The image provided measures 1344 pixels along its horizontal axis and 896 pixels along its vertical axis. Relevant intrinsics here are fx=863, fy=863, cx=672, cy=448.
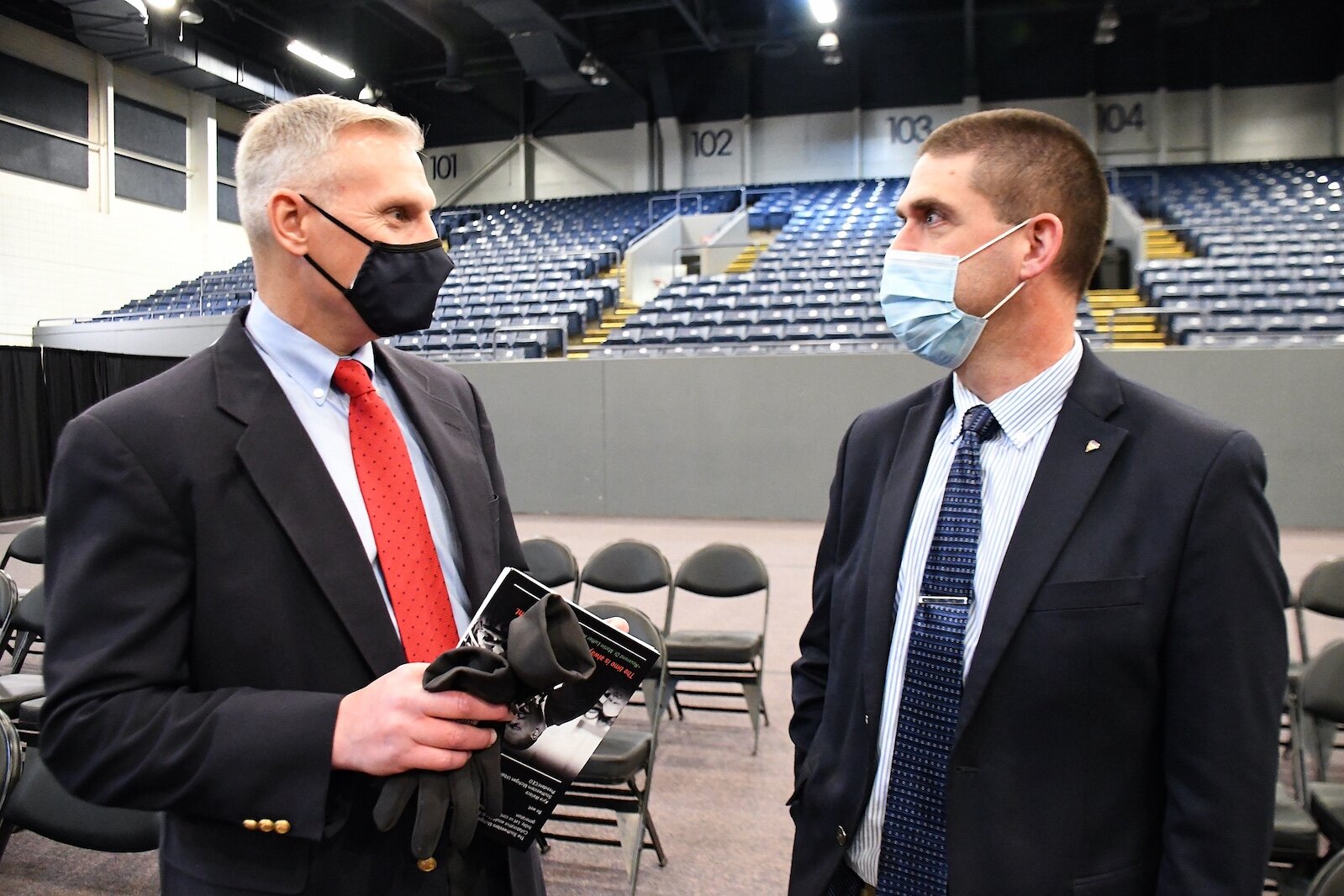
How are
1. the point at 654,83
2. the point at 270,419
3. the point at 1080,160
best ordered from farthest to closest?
the point at 654,83 → the point at 1080,160 → the point at 270,419

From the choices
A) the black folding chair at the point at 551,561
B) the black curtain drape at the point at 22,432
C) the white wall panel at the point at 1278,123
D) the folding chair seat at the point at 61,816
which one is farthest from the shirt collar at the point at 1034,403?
the white wall panel at the point at 1278,123

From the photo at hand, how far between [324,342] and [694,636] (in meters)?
3.19

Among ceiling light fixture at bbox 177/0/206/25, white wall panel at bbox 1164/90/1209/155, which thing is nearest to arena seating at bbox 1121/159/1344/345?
white wall panel at bbox 1164/90/1209/155

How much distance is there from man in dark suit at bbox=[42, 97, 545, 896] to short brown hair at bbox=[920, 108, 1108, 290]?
87 centimetres

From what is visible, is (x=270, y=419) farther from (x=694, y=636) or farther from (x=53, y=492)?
(x=694, y=636)

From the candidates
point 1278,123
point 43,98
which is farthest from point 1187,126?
point 43,98

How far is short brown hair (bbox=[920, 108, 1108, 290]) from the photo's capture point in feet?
4.38

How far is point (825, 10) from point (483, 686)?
15.6 metres

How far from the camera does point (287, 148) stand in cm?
120

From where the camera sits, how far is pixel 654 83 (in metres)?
18.3

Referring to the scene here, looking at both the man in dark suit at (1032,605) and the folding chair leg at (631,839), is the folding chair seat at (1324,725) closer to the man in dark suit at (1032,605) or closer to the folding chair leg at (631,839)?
the man in dark suit at (1032,605)

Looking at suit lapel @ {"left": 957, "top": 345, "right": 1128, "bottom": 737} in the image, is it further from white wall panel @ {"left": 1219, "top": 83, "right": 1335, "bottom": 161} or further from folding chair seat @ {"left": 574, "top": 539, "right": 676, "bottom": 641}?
white wall panel @ {"left": 1219, "top": 83, "right": 1335, "bottom": 161}

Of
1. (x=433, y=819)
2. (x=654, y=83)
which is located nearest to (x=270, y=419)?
(x=433, y=819)

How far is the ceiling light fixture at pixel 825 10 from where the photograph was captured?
1408cm
